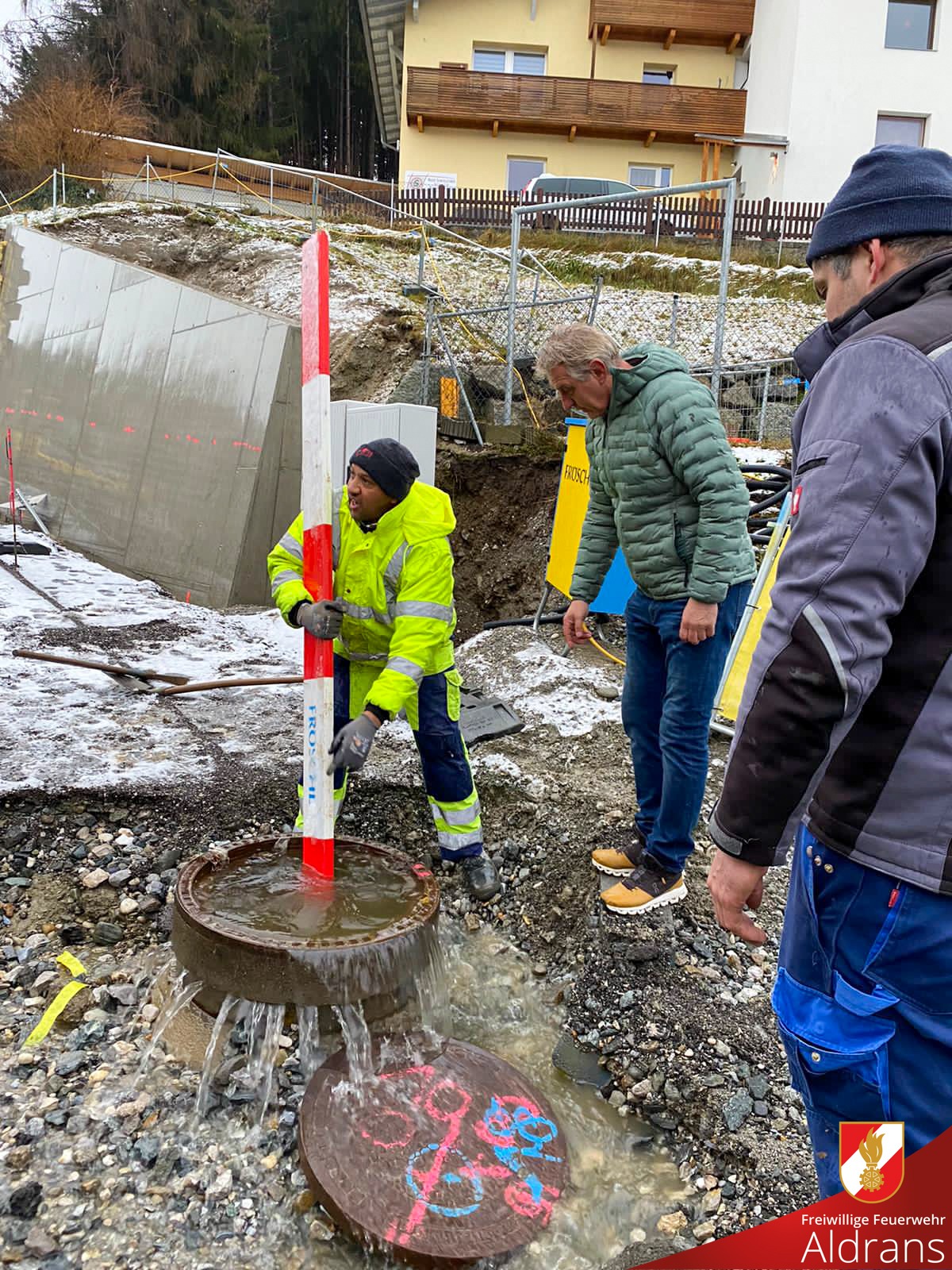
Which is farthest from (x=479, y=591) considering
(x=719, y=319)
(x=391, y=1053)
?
(x=391, y=1053)

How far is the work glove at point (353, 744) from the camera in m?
3.04

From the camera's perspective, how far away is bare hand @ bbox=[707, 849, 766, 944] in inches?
61.9

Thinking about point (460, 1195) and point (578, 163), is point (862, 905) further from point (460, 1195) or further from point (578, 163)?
point (578, 163)

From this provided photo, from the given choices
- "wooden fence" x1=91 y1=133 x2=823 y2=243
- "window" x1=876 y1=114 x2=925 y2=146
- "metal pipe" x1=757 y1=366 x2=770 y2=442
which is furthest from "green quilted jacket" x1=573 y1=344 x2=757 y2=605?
"window" x1=876 y1=114 x2=925 y2=146

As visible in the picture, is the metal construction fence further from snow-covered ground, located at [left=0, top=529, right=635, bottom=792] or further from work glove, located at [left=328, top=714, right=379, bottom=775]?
work glove, located at [left=328, top=714, right=379, bottom=775]

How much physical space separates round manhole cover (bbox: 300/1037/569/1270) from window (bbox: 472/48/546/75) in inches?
1059

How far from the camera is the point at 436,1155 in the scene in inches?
105

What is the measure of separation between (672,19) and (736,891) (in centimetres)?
2708

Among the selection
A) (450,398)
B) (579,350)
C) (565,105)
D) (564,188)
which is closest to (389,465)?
(579,350)

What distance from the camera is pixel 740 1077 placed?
2.86 m

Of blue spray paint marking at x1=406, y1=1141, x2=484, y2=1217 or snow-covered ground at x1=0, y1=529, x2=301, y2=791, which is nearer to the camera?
blue spray paint marking at x1=406, y1=1141, x2=484, y2=1217

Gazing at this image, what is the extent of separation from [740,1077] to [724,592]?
1.55 metres

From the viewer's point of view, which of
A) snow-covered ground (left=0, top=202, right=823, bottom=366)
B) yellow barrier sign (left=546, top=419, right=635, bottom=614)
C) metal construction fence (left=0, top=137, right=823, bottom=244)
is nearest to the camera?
yellow barrier sign (left=546, top=419, right=635, bottom=614)

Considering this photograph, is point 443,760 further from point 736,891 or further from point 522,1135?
point 736,891
